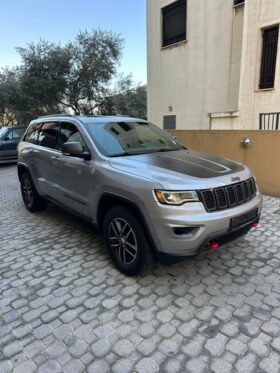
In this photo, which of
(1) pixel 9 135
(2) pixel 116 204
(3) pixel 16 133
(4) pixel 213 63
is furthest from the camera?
(3) pixel 16 133

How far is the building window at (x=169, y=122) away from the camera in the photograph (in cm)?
1157

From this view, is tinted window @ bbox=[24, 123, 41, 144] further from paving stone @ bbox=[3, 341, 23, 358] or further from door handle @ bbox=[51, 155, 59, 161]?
paving stone @ bbox=[3, 341, 23, 358]

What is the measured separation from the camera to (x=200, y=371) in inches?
77.9

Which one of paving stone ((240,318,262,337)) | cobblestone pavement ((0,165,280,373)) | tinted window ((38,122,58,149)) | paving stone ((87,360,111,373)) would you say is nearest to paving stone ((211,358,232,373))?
cobblestone pavement ((0,165,280,373))

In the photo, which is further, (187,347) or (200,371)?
(187,347)

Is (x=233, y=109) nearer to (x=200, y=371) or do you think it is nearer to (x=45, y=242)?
(x=45, y=242)

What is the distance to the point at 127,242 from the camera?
3068mm

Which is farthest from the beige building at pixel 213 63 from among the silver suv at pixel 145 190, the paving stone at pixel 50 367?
the paving stone at pixel 50 367

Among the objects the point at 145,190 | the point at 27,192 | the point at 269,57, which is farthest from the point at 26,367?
the point at 269,57

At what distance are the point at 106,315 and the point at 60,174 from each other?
7.41 feet

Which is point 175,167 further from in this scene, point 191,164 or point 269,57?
point 269,57

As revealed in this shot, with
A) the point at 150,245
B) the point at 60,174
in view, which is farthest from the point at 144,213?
the point at 60,174

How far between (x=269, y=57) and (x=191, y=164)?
7.07 metres

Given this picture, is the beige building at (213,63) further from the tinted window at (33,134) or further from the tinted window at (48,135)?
the tinted window at (33,134)
